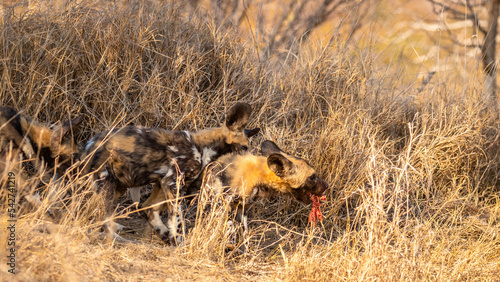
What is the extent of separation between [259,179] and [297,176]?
27 centimetres

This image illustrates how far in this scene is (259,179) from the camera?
383cm

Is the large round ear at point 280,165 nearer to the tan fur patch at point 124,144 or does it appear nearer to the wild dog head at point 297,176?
the wild dog head at point 297,176

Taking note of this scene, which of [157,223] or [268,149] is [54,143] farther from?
[268,149]

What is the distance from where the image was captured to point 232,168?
3.82 metres

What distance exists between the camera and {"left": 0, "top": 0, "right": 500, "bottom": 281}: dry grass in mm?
3504

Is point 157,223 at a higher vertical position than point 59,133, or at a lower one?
lower

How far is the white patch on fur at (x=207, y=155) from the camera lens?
4.00m

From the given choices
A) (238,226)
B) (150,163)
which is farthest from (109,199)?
(238,226)

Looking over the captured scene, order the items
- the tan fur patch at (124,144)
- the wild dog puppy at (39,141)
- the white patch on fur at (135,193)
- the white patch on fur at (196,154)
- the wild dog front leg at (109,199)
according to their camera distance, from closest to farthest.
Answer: the wild dog puppy at (39,141) < the wild dog front leg at (109,199) < the tan fur patch at (124,144) < the white patch on fur at (196,154) < the white patch on fur at (135,193)

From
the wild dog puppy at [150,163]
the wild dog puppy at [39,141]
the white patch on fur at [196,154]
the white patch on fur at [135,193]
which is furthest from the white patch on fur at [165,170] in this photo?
the wild dog puppy at [39,141]

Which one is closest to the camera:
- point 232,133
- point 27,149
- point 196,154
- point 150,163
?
point 27,149

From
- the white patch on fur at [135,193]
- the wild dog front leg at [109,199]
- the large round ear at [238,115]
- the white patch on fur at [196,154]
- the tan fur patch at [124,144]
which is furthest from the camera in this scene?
the white patch on fur at [135,193]

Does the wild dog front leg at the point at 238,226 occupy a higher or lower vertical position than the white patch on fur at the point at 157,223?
higher

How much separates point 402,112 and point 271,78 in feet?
4.65
